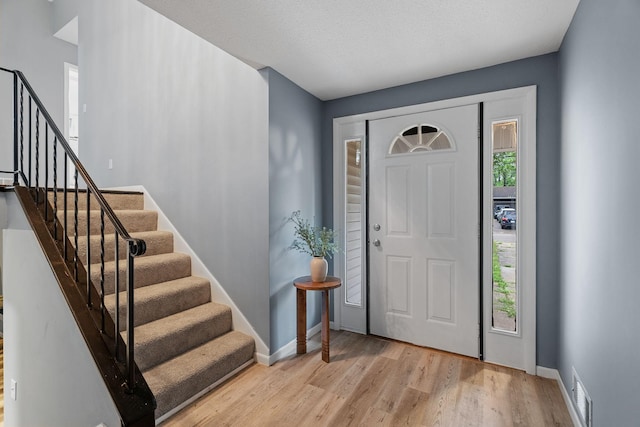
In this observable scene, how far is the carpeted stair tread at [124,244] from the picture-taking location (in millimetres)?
2537

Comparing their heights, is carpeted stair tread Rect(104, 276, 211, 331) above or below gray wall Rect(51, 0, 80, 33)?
below

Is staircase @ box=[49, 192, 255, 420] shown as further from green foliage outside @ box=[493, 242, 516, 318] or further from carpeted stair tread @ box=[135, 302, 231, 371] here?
green foliage outside @ box=[493, 242, 516, 318]

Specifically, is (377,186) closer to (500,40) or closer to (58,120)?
(500,40)

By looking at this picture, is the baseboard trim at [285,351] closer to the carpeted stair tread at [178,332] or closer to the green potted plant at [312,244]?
the carpeted stair tread at [178,332]

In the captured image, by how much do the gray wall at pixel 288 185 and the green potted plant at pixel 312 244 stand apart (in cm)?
7

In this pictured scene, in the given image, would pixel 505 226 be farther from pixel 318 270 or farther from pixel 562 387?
pixel 318 270

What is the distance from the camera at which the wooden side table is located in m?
2.56

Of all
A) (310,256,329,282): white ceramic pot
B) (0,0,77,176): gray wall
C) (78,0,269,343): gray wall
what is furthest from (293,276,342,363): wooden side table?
(0,0,77,176): gray wall

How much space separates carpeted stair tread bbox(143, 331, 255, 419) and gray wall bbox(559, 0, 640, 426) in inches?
84.3

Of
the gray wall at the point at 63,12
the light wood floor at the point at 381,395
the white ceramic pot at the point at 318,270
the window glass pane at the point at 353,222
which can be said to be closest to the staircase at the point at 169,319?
the light wood floor at the point at 381,395

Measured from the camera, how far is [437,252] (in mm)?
2738

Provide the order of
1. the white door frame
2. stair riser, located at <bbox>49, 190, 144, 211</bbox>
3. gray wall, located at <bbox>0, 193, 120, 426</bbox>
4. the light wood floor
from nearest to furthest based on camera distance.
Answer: gray wall, located at <bbox>0, 193, 120, 426</bbox> < the light wood floor < the white door frame < stair riser, located at <bbox>49, 190, 144, 211</bbox>

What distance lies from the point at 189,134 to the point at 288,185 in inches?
43.1

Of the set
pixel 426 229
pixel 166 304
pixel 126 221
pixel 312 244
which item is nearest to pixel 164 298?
pixel 166 304
